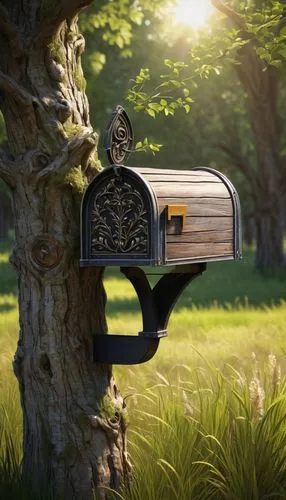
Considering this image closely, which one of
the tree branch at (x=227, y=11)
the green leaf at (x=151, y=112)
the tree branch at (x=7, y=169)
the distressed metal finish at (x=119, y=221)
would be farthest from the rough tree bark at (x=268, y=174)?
the distressed metal finish at (x=119, y=221)

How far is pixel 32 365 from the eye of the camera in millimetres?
5008

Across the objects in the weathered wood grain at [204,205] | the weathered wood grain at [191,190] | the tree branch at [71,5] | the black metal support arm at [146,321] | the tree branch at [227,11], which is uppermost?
the tree branch at [227,11]

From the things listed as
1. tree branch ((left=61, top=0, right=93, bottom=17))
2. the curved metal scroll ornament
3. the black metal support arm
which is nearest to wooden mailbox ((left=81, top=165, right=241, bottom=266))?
the curved metal scroll ornament

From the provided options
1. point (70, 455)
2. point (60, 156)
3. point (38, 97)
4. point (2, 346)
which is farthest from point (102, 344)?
point (2, 346)

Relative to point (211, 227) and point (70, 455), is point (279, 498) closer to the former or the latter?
point (70, 455)

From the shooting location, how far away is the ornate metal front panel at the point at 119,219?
175 inches

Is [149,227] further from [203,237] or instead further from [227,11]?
[227,11]

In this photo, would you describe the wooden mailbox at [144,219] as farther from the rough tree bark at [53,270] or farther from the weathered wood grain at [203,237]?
the rough tree bark at [53,270]

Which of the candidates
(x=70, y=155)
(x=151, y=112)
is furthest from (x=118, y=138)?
(x=151, y=112)

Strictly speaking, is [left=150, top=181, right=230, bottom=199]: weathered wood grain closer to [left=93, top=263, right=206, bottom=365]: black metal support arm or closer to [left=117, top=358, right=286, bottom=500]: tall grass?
[left=93, top=263, right=206, bottom=365]: black metal support arm

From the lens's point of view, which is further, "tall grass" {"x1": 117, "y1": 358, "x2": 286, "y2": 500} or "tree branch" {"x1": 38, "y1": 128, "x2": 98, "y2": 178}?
"tall grass" {"x1": 117, "y1": 358, "x2": 286, "y2": 500}

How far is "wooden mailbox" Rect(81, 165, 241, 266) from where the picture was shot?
442 cm

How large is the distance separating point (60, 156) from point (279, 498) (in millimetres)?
2232

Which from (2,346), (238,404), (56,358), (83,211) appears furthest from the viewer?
(2,346)
